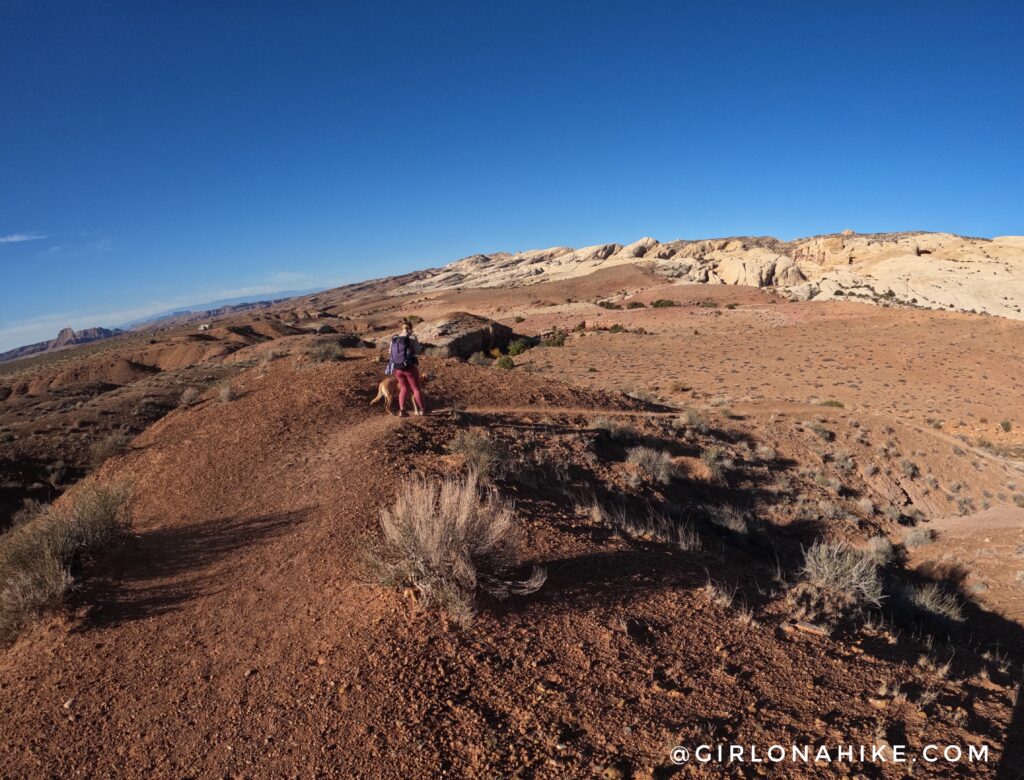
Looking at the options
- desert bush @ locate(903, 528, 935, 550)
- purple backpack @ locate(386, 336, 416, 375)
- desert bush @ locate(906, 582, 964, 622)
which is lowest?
desert bush @ locate(903, 528, 935, 550)

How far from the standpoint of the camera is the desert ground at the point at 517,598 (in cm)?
311

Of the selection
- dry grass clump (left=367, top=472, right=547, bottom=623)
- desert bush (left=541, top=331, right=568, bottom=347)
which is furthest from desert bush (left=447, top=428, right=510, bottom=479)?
desert bush (left=541, top=331, right=568, bottom=347)

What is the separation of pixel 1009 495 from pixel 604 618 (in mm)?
12578

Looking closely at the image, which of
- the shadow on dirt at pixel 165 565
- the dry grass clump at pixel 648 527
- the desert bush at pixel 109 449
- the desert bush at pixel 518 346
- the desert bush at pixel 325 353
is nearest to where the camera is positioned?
the shadow on dirt at pixel 165 565

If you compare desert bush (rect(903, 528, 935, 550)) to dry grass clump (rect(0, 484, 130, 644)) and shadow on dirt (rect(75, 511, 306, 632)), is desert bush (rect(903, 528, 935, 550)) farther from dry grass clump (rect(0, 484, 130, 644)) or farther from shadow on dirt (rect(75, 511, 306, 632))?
dry grass clump (rect(0, 484, 130, 644))

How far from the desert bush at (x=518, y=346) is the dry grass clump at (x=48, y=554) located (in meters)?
23.5

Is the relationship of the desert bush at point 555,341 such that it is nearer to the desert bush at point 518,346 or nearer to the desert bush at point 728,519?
the desert bush at point 518,346

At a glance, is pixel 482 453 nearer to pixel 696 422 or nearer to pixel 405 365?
pixel 405 365

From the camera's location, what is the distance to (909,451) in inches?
518

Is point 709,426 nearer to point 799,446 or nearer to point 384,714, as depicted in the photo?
point 799,446

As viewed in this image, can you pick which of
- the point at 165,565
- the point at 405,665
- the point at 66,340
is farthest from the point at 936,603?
the point at 66,340

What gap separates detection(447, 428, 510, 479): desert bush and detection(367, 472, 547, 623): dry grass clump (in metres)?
2.03

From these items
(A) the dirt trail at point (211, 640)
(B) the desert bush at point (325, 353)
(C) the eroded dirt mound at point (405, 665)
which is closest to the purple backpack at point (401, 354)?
(A) the dirt trail at point (211, 640)

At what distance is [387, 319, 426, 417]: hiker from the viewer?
328 inches
